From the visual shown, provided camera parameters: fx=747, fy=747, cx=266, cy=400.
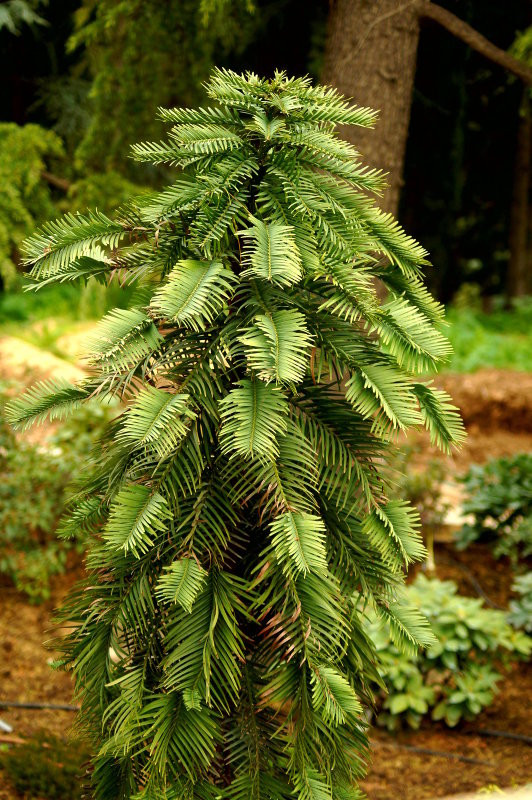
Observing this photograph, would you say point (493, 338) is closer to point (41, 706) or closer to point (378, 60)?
point (378, 60)

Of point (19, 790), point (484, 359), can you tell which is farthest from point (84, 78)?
point (19, 790)

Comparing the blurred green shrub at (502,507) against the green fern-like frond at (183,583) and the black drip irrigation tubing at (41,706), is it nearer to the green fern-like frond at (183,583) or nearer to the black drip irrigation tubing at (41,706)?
the black drip irrigation tubing at (41,706)

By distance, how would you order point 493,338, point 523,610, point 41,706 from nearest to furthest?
point 41,706 < point 523,610 < point 493,338

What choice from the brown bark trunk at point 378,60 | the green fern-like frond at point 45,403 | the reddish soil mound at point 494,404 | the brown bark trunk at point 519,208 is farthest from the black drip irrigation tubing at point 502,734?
the brown bark trunk at point 519,208

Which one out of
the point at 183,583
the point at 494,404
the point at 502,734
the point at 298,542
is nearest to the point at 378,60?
the point at 298,542

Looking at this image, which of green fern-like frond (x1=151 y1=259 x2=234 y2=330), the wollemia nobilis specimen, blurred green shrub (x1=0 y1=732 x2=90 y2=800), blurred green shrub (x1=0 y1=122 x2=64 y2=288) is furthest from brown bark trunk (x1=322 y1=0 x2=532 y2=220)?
blurred green shrub (x1=0 y1=732 x2=90 y2=800)

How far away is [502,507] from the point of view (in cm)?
515

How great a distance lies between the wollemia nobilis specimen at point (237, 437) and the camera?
1.84 m

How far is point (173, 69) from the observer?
4953 millimetres

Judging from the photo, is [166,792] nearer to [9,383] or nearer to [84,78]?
[9,383]

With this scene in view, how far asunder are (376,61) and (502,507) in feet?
9.87

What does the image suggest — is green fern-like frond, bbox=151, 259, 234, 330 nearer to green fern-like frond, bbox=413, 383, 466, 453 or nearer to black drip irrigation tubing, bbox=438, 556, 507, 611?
green fern-like frond, bbox=413, 383, 466, 453

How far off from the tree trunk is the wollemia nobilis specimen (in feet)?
6.14

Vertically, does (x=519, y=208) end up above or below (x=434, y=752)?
above
